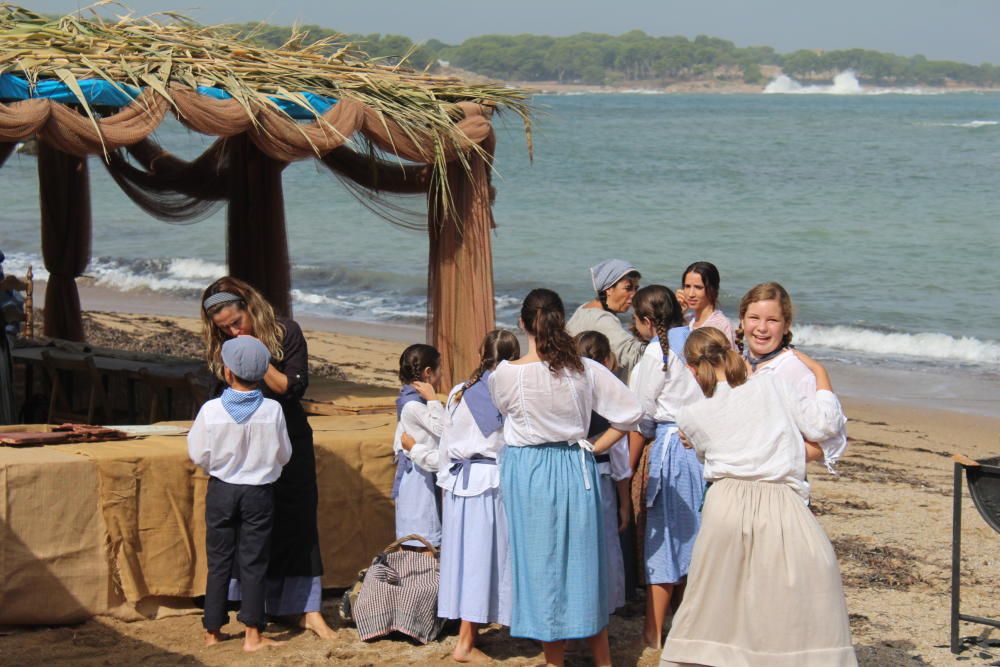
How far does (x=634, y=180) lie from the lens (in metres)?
41.9

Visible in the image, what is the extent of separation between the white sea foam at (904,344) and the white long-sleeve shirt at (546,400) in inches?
475

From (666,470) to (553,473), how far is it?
0.72m

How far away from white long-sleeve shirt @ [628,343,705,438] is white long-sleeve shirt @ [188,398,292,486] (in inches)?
58.5

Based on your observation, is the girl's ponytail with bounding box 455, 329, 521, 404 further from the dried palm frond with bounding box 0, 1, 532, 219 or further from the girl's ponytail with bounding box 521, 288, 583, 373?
the dried palm frond with bounding box 0, 1, 532, 219

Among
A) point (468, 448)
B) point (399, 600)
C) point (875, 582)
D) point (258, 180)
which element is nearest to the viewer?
point (468, 448)

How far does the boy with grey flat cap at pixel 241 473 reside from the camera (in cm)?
503

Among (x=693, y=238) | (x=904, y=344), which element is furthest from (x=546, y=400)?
(x=693, y=238)

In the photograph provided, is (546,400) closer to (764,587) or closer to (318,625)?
(764,587)

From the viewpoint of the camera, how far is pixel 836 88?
167125 mm

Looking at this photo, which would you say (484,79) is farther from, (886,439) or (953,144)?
(953,144)

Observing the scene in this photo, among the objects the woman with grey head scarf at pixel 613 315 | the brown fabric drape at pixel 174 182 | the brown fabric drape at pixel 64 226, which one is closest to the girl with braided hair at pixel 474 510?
the woman with grey head scarf at pixel 613 315

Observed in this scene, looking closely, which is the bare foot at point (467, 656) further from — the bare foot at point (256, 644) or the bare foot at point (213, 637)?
the bare foot at point (213, 637)

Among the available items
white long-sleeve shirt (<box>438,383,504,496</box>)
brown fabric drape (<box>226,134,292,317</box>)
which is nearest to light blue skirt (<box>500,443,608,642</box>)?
white long-sleeve shirt (<box>438,383,504,496</box>)

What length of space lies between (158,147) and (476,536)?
5705mm
